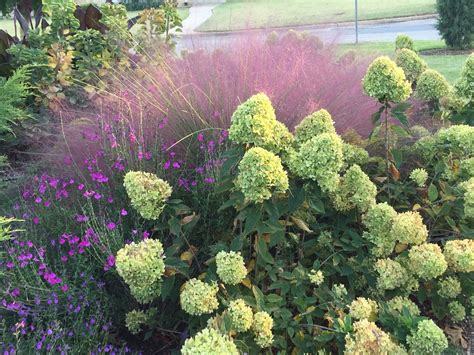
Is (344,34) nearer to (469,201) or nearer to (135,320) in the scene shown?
(469,201)

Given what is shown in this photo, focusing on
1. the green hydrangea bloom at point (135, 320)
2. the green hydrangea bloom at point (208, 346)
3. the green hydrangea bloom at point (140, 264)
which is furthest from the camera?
the green hydrangea bloom at point (135, 320)

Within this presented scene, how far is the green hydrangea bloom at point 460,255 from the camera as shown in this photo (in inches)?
86.7

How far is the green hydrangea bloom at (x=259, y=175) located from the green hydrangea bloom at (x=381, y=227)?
21.1 inches

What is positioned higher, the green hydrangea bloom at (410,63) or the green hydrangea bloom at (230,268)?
the green hydrangea bloom at (410,63)

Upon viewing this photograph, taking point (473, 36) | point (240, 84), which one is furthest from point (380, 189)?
point (473, 36)

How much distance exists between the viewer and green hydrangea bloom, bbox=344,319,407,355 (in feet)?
5.90

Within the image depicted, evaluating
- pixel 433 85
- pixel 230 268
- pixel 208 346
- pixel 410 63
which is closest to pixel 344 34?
pixel 410 63

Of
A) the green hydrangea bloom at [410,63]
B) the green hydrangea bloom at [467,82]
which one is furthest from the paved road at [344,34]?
the green hydrangea bloom at [467,82]

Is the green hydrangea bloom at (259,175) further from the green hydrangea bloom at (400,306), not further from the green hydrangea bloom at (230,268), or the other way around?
the green hydrangea bloom at (400,306)

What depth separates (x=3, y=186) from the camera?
3520mm

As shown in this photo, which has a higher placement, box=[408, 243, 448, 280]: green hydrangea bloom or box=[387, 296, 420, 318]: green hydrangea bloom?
box=[408, 243, 448, 280]: green hydrangea bloom

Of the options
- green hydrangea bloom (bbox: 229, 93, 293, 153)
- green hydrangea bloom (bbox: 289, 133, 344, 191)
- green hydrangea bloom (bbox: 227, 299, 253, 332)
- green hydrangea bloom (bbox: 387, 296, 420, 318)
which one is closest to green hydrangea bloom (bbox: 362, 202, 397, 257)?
green hydrangea bloom (bbox: 387, 296, 420, 318)

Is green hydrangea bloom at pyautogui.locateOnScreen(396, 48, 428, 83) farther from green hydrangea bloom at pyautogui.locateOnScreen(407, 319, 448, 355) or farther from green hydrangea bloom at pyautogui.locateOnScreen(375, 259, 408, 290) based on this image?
green hydrangea bloom at pyautogui.locateOnScreen(407, 319, 448, 355)

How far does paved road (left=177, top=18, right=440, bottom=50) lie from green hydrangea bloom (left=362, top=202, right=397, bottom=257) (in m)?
2.56
